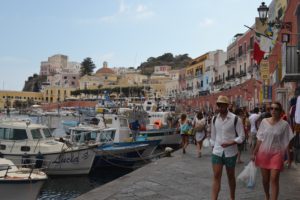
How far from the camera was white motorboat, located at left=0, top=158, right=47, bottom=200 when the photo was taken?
12.3m

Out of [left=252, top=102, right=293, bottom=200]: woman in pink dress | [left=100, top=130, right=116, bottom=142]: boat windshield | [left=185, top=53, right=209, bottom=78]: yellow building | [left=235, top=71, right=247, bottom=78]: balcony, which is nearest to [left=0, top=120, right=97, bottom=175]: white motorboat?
[left=100, top=130, right=116, bottom=142]: boat windshield

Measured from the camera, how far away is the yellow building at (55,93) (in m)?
171

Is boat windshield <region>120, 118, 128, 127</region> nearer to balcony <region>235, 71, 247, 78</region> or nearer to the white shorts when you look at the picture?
the white shorts

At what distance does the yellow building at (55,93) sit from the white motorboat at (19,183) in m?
158

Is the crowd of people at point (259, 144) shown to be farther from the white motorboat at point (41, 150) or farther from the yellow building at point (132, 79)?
the yellow building at point (132, 79)

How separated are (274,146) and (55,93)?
171m

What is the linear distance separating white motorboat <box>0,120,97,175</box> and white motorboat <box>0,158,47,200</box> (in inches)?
251

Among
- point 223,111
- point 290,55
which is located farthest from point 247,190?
point 290,55

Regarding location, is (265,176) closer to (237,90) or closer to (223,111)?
(223,111)

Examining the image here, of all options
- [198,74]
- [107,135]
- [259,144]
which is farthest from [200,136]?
[198,74]

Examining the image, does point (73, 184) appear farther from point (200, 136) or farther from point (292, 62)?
point (292, 62)

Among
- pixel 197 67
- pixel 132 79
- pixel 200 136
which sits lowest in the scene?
pixel 200 136

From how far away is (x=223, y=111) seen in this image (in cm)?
749

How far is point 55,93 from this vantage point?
17400cm
